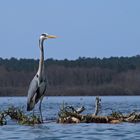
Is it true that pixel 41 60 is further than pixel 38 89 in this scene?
Yes

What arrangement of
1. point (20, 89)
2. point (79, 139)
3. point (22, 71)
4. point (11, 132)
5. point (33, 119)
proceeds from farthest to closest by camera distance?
point (22, 71)
point (20, 89)
point (33, 119)
point (11, 132)
point (79, 139)

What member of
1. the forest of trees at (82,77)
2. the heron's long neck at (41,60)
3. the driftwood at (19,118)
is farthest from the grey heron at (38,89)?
the forest of trees at (82,77)

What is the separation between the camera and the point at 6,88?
3086 inches

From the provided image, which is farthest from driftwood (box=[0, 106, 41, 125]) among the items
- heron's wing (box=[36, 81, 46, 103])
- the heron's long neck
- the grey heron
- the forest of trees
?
the forest of trees

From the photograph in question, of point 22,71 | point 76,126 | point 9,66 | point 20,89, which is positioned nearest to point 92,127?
point 76,126

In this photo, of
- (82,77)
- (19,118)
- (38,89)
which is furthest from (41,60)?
(82,77)

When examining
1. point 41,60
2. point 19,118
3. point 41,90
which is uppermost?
point 41,60

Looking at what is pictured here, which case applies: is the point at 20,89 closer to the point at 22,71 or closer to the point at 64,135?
the point at 22,71

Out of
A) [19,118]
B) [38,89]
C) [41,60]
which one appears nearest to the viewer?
[38,89]

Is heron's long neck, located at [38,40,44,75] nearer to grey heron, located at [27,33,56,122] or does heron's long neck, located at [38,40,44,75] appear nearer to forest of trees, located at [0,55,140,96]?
grey heron, located at [27,33,56,122]

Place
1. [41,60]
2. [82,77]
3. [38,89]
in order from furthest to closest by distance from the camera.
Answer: [82,77] → [41,60] → [38,89]

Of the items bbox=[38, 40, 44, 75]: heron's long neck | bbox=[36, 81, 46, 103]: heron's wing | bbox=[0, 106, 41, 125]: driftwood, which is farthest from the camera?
bbox=[38, 40, 44, 75]: heron's long neck

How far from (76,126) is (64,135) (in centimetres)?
231

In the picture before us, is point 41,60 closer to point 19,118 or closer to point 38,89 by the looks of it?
point 38,89
